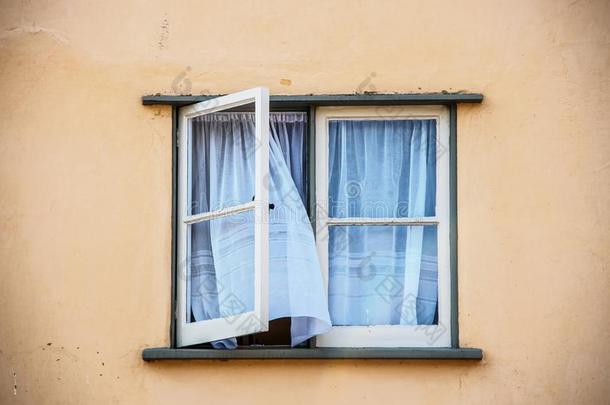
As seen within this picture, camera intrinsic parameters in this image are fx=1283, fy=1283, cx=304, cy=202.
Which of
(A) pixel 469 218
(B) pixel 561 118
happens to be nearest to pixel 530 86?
(B) pixel 561 118

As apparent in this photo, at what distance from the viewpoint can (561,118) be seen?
6438 millimetres

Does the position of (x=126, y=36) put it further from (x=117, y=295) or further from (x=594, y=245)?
(x=594, y=245)

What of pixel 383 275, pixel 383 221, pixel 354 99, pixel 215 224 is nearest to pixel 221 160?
pixel 215 224

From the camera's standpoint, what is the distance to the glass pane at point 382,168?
655 centimetres

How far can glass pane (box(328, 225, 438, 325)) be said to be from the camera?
6480 mm

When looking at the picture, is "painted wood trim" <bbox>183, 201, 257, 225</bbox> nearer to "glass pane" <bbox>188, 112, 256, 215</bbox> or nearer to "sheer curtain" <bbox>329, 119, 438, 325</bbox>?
"glass pane" <bbox>188, 112, 256, 215</bbox>

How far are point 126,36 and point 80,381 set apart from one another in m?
1.76

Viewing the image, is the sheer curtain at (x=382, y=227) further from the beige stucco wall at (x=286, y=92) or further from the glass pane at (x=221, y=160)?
the glass pane at (x=221, y=160)

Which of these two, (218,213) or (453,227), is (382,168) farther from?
(218,213)

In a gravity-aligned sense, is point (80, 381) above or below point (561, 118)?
below

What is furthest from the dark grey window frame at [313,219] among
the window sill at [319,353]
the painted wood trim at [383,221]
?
the painted wood trim at [383,221]

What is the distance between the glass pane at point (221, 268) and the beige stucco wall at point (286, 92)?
162mm

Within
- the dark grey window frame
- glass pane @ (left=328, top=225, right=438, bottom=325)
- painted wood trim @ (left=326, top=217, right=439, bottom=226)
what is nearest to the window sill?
the dark grey window frame

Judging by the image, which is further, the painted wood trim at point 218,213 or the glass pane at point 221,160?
the glass pane at point 221,160
